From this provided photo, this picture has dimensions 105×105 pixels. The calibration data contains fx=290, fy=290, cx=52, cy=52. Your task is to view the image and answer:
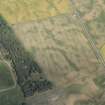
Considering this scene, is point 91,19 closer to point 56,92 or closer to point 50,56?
point 50,56

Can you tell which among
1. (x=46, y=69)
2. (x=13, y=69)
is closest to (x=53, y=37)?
(x=46, y=69)

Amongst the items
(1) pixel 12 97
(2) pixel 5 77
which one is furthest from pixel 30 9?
(1) pixel 12 97

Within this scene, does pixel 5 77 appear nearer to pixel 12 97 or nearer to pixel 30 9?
pixel 12 97

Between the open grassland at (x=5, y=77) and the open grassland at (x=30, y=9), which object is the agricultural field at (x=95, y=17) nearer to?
the open grassland at (x=30, y=9)

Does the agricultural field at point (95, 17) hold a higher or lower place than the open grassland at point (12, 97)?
higher

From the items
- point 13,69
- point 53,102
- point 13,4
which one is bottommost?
point 53,102

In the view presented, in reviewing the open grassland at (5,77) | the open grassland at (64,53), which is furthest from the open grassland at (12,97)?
the open grassland at (64,53)

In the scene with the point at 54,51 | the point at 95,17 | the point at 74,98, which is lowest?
the point at 74,98
